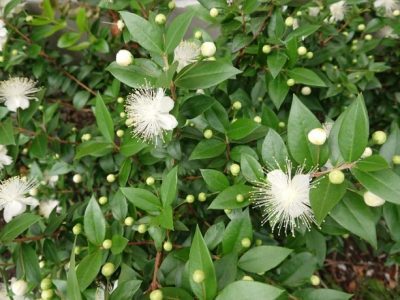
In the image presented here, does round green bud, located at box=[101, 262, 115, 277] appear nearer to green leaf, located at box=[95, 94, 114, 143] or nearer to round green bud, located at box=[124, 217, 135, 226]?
round green bud, located at box=[124, 217, 135, 226]

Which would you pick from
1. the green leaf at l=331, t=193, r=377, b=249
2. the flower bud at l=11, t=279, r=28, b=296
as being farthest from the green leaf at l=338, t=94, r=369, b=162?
the flower bud at l=11, t=279, r=28, b=296

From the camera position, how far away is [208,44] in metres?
0.85

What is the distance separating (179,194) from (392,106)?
1087mm

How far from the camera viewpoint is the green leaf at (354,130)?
0.67m

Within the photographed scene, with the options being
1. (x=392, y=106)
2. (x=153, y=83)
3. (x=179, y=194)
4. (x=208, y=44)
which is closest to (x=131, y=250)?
(x=179, y=194)

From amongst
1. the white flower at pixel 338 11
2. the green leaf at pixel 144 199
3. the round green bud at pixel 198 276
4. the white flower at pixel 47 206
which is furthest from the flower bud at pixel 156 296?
the white flower at pixel 338 11

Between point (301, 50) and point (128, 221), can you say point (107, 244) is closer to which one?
point (128, 221)

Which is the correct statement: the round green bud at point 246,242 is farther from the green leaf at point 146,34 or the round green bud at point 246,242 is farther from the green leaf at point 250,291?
the green leaf at point 146,34

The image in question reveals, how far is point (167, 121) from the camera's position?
893 millimetres

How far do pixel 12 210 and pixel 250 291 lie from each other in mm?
811

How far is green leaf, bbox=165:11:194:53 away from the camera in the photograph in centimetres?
82

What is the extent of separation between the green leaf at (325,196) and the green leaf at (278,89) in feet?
1.52

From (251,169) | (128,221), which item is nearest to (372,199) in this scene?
(251,169)

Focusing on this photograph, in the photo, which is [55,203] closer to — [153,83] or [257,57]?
[153,83]
